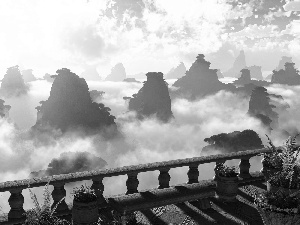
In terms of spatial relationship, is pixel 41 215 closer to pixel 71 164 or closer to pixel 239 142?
pixel 239 142

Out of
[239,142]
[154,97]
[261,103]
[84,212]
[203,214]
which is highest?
[84,212]

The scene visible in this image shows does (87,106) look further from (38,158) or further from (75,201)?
(75,201)

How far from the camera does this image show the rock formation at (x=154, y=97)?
583 feet

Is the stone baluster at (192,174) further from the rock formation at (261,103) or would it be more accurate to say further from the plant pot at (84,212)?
the rock formation at (261,103)

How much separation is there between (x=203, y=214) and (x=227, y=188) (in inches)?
51.4

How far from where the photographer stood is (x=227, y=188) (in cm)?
1058

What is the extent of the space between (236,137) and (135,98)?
301ft

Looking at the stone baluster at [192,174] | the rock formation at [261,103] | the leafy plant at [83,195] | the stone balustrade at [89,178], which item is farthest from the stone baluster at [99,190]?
the rock formation at [261,103]

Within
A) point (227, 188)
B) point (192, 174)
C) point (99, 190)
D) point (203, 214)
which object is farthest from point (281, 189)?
point (99, 190)

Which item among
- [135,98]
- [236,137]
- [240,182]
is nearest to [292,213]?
[240,182]

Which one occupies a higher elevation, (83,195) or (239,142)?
(83,195)

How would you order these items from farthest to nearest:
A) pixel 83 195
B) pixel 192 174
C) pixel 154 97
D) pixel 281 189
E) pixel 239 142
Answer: pixel 154 97 → pixel 239 142 → pixel 192 174 → pixel 83 195 → pixel 281 189

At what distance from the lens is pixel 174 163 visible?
1053 centimetres

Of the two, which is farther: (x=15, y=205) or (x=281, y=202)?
(x=15, y=205)
